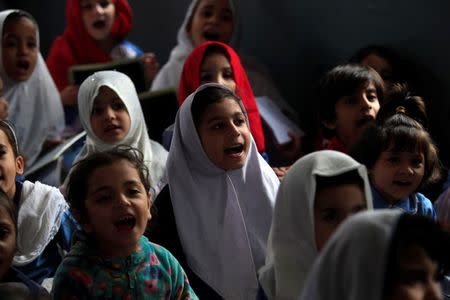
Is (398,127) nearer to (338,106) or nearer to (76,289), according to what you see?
(338,106)

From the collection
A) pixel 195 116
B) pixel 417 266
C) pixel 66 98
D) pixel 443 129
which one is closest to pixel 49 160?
pixel 66 98

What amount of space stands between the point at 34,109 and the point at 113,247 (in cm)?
193

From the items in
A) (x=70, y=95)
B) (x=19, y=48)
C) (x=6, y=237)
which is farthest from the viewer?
(x=70, y=95)

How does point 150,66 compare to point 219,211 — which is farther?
point 150,66

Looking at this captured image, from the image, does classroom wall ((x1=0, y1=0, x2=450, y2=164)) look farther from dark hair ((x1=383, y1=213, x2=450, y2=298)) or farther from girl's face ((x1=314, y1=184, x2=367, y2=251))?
dark hair ((x1=383, y1=213, x2=450, y2=298))

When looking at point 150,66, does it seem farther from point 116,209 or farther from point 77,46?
point 116,209

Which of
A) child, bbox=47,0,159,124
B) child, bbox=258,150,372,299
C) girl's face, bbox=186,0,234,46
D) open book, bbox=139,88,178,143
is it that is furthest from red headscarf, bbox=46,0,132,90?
child, bbox=258,150,372,299

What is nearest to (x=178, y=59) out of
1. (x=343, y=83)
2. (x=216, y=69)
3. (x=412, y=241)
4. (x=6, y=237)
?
(x=216, y=69)

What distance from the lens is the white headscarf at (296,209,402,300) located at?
1.64 meters

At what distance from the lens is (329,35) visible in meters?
4.14

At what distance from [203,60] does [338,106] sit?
1.83 ft

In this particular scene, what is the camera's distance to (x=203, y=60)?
362 centimetres

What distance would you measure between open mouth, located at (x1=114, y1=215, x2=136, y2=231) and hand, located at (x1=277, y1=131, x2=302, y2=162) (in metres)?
1.59

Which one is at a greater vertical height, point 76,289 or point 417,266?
point 417,266
